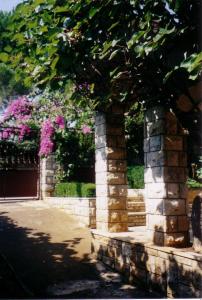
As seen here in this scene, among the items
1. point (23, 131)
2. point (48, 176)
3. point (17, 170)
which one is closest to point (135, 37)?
point (48, 176)

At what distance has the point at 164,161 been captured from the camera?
230 inches

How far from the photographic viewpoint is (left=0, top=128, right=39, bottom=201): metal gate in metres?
15.3

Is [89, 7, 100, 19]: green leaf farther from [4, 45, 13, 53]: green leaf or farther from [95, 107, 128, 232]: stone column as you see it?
[95, 107, 128, 232]: stone column

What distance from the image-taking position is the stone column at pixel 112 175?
24.6 ft

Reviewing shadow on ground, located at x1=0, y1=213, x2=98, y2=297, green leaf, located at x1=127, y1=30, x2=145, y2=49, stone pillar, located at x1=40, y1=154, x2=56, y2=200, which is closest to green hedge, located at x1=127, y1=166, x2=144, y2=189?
stone pillar, located at x1=40, y1=154, x2=56, y2=200

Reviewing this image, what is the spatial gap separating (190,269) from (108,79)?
3.53 metres

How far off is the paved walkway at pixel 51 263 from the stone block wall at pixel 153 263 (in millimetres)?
216

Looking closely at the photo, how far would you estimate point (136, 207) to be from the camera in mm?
10266

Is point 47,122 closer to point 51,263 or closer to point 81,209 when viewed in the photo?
point 81,209

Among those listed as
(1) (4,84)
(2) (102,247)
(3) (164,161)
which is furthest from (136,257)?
(1) (4,84)

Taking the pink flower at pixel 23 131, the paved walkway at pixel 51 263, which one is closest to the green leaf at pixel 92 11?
the paved walkway at pixel 51 263

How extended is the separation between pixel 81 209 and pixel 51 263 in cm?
315

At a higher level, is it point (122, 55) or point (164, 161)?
point (122, 55)

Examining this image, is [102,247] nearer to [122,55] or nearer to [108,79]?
[108,79]
